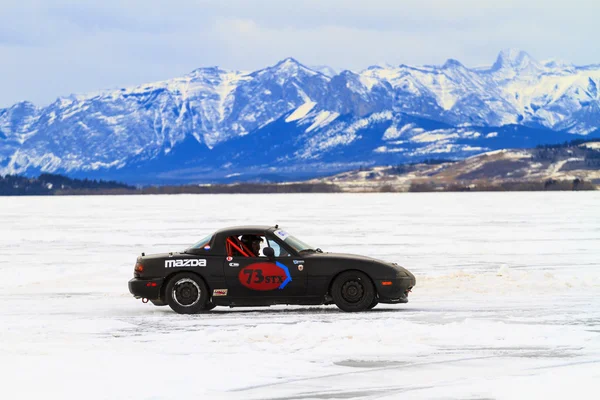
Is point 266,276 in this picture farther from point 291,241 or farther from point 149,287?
point 149,287

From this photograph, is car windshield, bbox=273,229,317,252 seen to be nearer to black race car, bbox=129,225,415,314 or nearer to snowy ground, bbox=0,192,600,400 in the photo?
black race car, bbox=129,225,415,314

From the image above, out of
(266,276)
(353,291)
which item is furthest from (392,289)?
(266,276)

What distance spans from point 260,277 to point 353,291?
5.25 feet

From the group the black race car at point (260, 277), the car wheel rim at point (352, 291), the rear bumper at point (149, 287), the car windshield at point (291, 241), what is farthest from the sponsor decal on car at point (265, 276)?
the rear bumper at point (149, 287)

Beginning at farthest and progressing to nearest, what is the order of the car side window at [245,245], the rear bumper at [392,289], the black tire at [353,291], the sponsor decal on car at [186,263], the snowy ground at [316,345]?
the car side window at [245,245], the sponsor decal on car at [186,263], the black tire at [353,291], the rear bumper at [392,289], the snowy ground at [316,345]

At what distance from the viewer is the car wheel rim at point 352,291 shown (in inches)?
646

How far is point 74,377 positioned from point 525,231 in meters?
41.6

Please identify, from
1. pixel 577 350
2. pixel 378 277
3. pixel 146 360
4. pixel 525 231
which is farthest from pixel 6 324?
pixel 525 231

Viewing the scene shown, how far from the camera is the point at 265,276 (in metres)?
16.3

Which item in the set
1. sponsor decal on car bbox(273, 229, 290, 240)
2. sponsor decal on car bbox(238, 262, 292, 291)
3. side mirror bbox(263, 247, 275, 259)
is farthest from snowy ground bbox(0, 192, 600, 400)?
sponsor decal on car bbox(273, 229, 290, 240)

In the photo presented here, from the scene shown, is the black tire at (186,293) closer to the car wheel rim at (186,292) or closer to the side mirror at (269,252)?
the car wheel rim at (186,292)

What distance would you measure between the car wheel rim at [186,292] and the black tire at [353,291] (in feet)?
7.73

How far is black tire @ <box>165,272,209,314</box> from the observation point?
651 inches

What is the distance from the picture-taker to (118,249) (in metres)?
39.2
